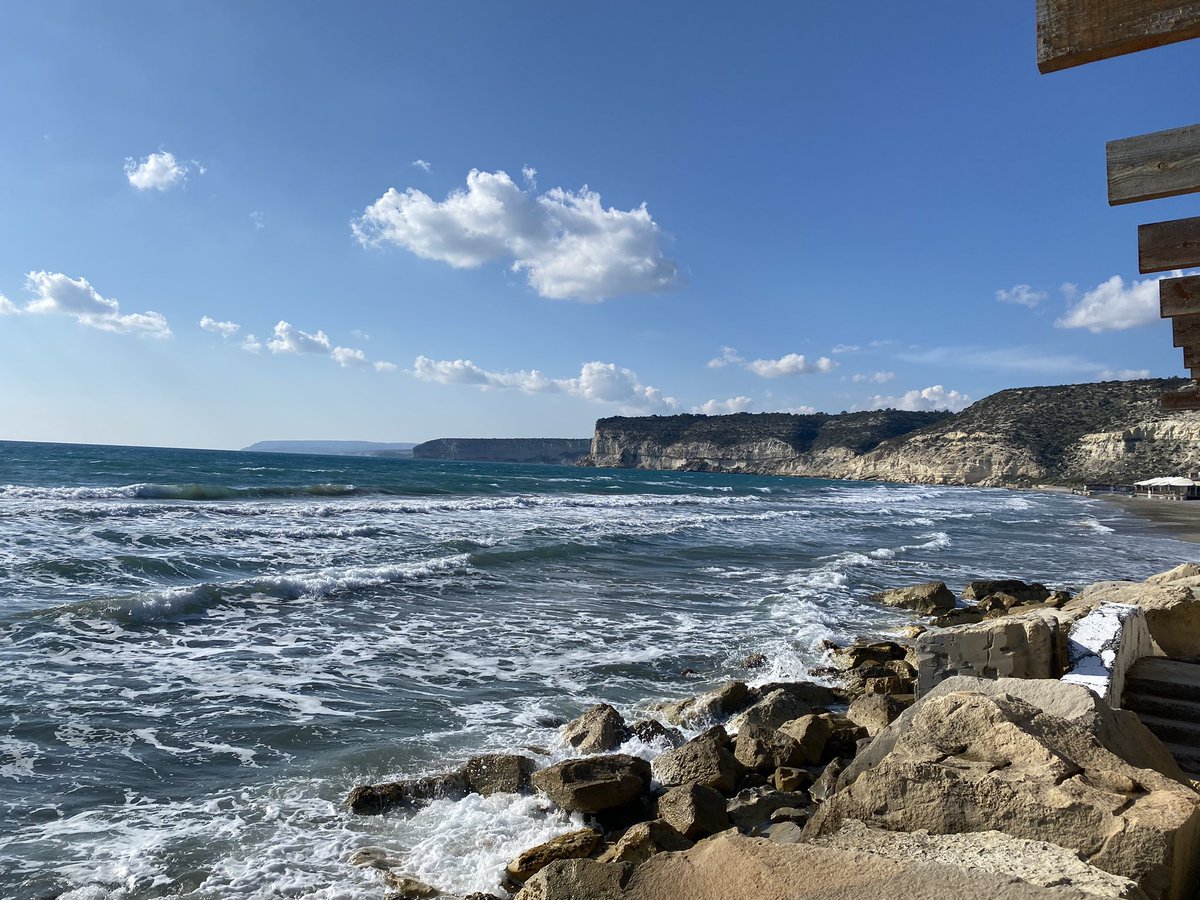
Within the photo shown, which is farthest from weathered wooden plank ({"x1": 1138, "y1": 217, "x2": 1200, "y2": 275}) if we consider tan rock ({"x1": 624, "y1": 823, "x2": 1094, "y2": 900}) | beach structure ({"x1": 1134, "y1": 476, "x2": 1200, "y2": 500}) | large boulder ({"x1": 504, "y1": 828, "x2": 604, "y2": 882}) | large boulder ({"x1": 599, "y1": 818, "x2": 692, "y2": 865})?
beach structure ({"x1": 1134, "y1": 476, "x2": 1200, "y2": 500})

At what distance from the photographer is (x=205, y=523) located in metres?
23.2

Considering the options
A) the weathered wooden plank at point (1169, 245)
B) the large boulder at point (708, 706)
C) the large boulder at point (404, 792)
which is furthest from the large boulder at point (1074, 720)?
the large boulder at point (708, 706)

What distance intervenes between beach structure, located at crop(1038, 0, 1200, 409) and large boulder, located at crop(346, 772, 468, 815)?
18.3ft

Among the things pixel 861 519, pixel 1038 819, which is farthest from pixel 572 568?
pixel 861 519

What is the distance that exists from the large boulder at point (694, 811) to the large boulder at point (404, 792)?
1689 mm

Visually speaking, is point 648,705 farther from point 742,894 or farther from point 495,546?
point 495,546

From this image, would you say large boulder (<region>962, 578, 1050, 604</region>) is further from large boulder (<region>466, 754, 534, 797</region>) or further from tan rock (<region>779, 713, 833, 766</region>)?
large boulder (<region>466, 754, 534, 797</region>)

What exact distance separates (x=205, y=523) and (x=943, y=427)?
4201 inches

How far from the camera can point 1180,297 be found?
321 centimetres

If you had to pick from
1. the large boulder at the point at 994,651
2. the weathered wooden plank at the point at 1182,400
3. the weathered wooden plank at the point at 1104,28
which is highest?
the weathered wooden plank at the point at 1104,28

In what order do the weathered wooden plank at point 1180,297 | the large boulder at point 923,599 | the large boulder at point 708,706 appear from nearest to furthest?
1. the weathered wooden plank at point 1180,297
2. the large boulder at point 708,706
3. the large boulder at point 923,599

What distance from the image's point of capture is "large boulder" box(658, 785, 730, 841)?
193 inches

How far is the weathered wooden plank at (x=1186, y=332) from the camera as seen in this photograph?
3.76 metres

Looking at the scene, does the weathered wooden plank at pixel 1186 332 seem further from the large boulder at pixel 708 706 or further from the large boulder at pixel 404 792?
the large boulder at pixel 404 792
